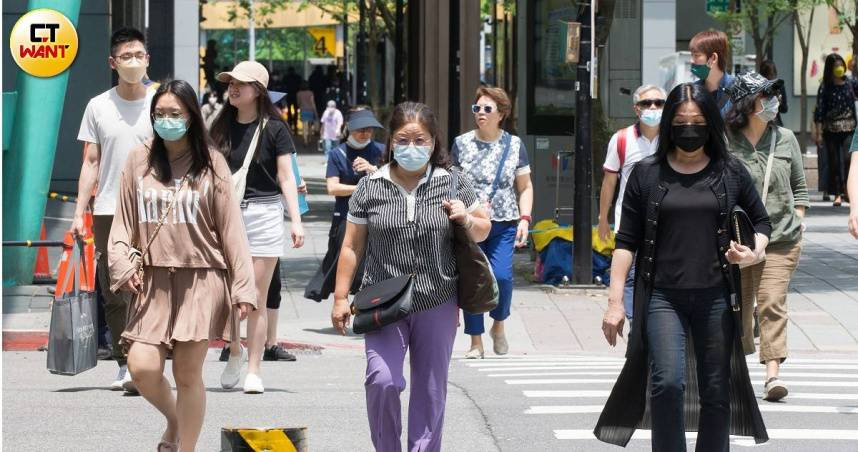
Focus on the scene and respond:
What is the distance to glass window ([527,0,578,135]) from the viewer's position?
18422mm

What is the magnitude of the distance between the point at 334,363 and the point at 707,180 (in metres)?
5.17

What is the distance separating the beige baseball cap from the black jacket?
3.17 m

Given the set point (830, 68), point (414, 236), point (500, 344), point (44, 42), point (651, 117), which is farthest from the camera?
point (830, 68)

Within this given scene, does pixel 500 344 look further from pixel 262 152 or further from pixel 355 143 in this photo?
pixel 262 152

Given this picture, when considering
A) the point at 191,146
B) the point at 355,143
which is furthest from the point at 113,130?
the point at 355,143

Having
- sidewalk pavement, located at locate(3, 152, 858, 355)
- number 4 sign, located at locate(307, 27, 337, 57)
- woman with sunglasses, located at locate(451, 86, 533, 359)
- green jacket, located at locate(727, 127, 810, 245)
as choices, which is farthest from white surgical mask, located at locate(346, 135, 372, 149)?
number 4 sign, located at locate(307, 27, 337, 57)

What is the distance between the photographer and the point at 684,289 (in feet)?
20.5

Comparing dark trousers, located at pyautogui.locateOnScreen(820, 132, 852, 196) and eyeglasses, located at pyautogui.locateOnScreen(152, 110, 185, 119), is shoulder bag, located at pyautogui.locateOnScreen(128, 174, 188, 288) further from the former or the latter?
dark trousers, located at pyautogui.locateOnScreen(820, 132, 852, 196)

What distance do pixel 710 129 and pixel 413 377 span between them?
60.8 inches

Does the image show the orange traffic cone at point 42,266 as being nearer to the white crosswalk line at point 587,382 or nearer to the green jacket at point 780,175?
the white crosswalk line at point 587,382

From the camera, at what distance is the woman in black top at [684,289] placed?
245 inches

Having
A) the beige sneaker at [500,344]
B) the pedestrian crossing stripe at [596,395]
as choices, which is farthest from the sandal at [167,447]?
the beige sneaker at [500,344]

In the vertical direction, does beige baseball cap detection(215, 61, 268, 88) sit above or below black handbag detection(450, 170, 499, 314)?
above

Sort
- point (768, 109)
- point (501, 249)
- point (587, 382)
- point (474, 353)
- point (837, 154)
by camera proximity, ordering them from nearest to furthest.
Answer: point (768, 109)
point (587, 382)
point (501, 249)
point (474, 353)
point (837, 154)
